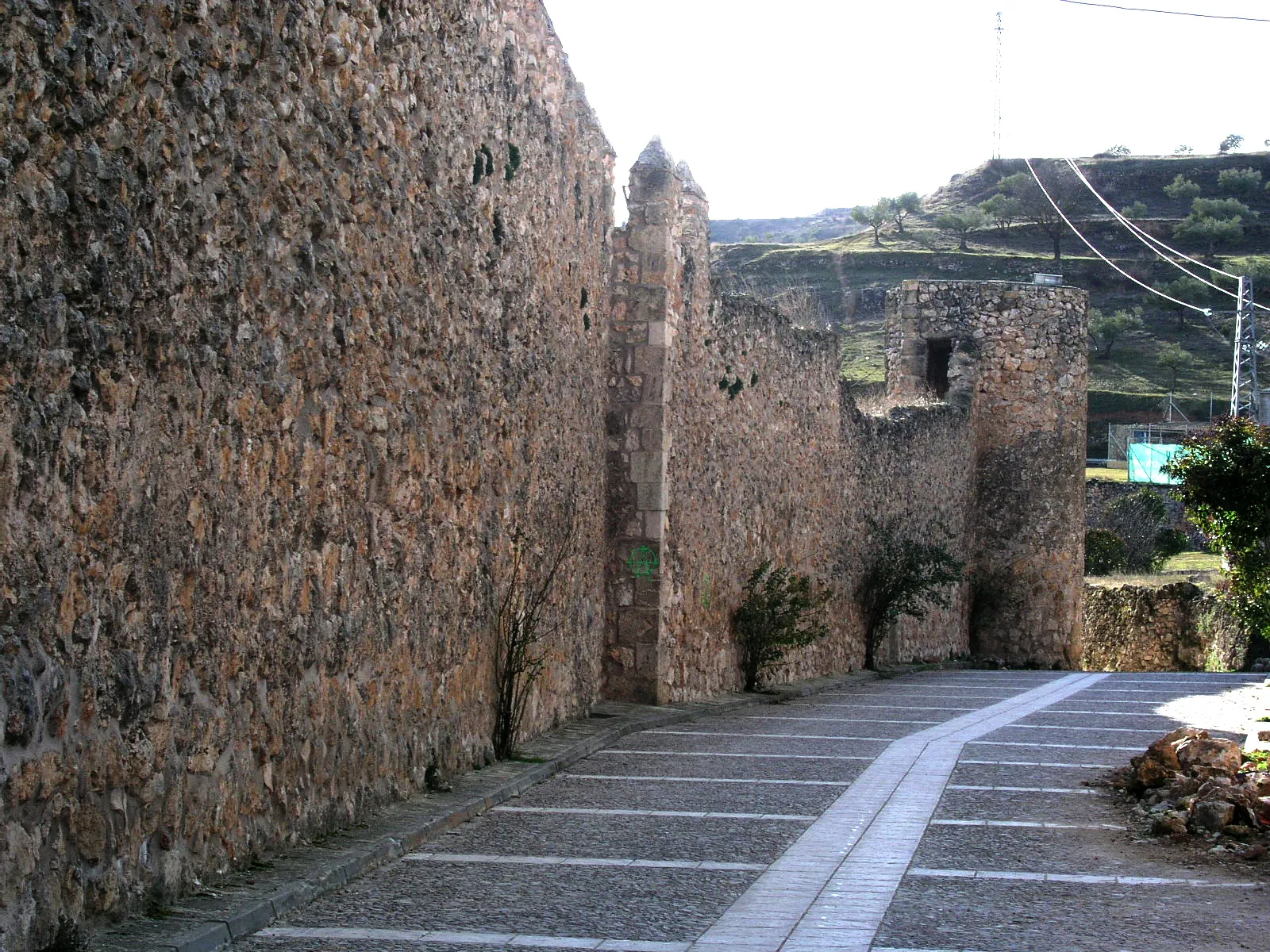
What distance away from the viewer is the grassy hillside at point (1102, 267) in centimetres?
6109

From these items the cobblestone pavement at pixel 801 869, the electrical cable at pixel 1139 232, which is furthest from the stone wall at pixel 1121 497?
the cobblestone pavement at pixel 801 869

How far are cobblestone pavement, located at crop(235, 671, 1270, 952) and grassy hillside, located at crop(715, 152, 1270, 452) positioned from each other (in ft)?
138

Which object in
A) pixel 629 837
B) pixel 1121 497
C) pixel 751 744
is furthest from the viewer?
pixel 1121 497

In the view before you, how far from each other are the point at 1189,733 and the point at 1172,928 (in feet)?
11.3

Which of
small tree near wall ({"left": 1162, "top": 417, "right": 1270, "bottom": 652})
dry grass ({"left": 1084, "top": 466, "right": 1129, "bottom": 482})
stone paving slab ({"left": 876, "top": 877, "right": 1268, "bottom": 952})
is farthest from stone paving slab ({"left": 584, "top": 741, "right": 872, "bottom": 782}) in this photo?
dry grass ({"left": 1084, "top": 466, "right": 1129, "bottom": 482})

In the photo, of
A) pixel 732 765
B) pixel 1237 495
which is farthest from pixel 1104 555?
pixel 732 765

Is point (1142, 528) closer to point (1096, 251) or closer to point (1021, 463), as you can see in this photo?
point (1021, 463)

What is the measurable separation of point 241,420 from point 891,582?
15.9m

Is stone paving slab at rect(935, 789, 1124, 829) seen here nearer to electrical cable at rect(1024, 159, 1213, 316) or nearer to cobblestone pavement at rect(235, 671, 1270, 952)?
cobblestone pavement at rect(235, 671, 1270, 952)

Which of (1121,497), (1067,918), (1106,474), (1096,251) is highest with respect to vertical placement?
(1096,251)

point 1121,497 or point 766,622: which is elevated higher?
point 1121,497

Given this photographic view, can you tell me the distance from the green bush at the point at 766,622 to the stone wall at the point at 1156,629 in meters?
12.2

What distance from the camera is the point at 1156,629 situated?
1099 inches

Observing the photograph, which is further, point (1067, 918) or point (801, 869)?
point (801, 869)
